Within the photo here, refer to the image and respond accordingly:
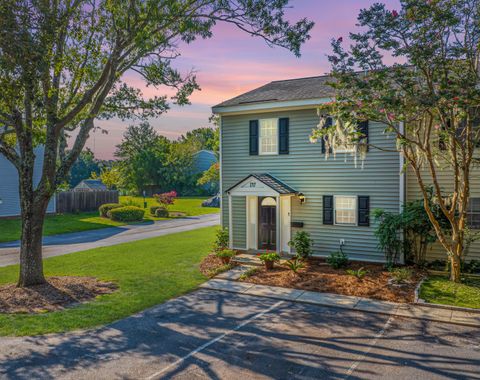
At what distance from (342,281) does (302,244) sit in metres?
2.81

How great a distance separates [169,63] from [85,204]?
24309 millimetres

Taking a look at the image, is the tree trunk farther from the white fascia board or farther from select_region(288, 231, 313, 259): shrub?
select_region(288, 231, 313, 259): shrub

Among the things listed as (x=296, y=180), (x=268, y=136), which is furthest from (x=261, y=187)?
(x=268, y=136)

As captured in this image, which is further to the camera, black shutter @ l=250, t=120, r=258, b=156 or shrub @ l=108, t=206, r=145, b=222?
shrub @ l=108, t=206, r=145, b=222

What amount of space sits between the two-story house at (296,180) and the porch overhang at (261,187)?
0.12 feet

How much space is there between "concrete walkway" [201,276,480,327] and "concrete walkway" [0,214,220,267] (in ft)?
30.9

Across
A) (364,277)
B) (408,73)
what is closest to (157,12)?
(408,73)

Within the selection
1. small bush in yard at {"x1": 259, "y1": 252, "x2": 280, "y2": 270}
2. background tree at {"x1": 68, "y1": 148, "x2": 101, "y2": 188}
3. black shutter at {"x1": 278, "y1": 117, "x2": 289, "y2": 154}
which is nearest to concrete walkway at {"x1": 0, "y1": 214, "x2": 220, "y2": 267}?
small bush in yard at {"x1": 259, "y1": 252, "x2": 280, "y2": 270}

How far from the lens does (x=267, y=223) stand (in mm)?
15469

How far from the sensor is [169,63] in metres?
12.7

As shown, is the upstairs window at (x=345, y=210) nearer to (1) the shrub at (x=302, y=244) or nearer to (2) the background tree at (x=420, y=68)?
(1) the shrub at (x=302, y=244)

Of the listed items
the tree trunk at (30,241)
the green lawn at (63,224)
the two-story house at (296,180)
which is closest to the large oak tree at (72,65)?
the tree trunk at (30,241)

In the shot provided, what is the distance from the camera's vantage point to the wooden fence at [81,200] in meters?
31.7

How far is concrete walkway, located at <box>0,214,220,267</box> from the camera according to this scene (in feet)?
57.1
